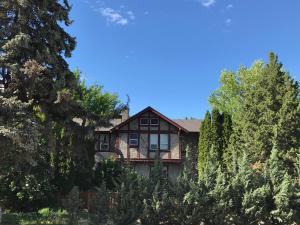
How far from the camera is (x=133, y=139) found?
40.7 metres

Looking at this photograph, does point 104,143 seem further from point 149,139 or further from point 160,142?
point 160,142

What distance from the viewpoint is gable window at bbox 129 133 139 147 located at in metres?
40.5

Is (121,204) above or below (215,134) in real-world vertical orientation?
below

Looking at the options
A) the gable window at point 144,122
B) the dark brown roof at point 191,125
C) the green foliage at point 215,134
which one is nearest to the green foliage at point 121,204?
the green foliage at point 215,134

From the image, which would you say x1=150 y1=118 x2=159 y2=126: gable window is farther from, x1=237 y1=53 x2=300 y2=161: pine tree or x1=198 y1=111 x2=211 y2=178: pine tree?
x1=237 y1=53 x2=300 y2=161: pine tree

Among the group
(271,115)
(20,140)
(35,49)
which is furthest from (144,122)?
(20,140)

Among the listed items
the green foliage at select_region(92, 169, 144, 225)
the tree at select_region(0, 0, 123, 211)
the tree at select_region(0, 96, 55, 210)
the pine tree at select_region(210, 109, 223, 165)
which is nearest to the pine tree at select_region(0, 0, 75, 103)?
the tree at select_region(0, 0, 123, 211)

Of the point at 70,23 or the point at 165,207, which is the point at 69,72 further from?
the point at 165,207

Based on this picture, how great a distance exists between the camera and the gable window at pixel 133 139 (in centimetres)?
4053

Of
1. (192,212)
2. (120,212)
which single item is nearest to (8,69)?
(120,212)

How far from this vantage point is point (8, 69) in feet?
57.1

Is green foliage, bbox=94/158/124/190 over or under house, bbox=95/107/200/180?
under

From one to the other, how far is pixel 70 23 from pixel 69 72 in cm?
257

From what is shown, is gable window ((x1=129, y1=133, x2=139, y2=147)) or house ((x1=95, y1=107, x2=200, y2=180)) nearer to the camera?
house ((x1=95, y1=107, x2=200, y2=180))
